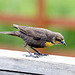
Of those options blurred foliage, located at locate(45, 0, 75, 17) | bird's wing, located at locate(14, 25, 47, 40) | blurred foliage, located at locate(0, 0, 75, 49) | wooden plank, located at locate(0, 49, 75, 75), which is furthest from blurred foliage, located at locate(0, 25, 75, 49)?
wooden plank, located at locate(0, 49, 75, 75)

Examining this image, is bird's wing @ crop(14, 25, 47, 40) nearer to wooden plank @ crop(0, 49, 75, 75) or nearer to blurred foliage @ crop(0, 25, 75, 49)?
wooden plank @ crop(0, 49, 75, 75)

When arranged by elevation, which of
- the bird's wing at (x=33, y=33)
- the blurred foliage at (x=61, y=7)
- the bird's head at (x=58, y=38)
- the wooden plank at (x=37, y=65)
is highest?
the blurred foliage at (x=61, y=7)

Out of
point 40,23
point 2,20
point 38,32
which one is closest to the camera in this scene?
point 38,32

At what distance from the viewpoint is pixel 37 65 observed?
107 inches

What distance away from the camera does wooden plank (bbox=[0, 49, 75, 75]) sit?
266 cm

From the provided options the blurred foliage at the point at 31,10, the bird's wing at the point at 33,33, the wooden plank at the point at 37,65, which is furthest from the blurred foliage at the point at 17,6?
the wooden plank at the point at 37,65

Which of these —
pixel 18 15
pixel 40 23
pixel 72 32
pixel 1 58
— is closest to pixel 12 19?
pixel 18 15

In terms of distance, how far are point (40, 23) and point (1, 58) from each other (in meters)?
3.51

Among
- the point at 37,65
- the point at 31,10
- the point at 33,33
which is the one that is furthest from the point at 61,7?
the point at 37,65

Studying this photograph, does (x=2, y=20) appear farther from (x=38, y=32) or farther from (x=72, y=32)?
(x=38, y=32)

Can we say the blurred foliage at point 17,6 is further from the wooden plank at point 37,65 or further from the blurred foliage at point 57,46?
the wooden plank at point 37,65

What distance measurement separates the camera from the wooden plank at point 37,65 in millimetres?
2664

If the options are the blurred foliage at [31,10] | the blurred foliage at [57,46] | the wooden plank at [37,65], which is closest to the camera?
the wooden plank at [37,65]

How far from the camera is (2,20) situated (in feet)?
22.0
